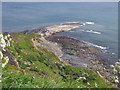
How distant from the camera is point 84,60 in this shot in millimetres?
31984

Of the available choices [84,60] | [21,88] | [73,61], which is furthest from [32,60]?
[21,88]

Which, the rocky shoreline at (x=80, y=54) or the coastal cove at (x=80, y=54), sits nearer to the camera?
the rocky shoreline at (x=80, y=54)

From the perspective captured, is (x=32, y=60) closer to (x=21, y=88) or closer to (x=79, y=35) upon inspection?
(x=21, y=88)

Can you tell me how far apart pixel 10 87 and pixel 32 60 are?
53.7ft

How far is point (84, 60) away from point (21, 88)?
27788 mm

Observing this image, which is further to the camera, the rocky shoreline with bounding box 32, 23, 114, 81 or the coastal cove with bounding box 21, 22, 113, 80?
the coastal cove with bounding box 21, 22, 113, 80

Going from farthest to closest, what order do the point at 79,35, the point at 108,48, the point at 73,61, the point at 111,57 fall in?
the point at 79,35 → the point at 108,48 → the point at 111,57 → the point at 73,61

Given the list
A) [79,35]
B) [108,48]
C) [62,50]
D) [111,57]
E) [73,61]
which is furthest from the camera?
[79,35]

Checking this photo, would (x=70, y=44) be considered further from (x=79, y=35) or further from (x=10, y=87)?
(x=10, y=87)

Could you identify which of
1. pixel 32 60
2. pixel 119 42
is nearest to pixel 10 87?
pixel 32 60

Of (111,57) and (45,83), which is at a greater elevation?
(45,83)

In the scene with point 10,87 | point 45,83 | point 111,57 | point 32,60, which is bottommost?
point 111,57

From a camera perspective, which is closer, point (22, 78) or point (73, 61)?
point (22, 78)

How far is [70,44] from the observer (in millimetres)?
41062
